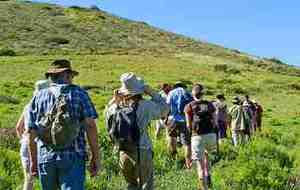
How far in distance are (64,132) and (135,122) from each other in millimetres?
1845

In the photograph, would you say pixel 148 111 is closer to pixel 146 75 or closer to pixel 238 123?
→ pixel 238 123

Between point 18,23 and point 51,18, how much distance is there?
260 inches

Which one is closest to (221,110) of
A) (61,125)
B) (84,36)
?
(61,125)

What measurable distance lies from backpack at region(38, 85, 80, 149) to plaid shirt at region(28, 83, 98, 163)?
42 mm

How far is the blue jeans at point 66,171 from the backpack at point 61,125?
13 cm

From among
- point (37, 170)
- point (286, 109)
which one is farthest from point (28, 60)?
point (37, 170)

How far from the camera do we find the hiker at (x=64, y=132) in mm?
7477

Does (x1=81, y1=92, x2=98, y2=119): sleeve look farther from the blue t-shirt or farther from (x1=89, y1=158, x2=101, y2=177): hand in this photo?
the blue t-shirt

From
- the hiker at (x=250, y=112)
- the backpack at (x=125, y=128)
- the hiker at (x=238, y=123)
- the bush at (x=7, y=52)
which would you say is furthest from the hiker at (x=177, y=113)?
the bush at (x=7, y=52)

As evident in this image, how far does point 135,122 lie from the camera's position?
9.20 metres

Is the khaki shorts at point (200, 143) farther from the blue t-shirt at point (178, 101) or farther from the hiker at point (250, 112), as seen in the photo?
the hiker at point (250, 112)

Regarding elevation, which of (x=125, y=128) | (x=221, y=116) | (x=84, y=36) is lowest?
(x=221, y=116)

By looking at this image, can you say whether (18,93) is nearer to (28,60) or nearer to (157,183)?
(28,60)

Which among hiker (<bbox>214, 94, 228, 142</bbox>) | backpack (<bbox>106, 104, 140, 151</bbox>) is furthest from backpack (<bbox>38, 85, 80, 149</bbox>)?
hiker (<bbox>214, 94, 228, 142</bbox>)
